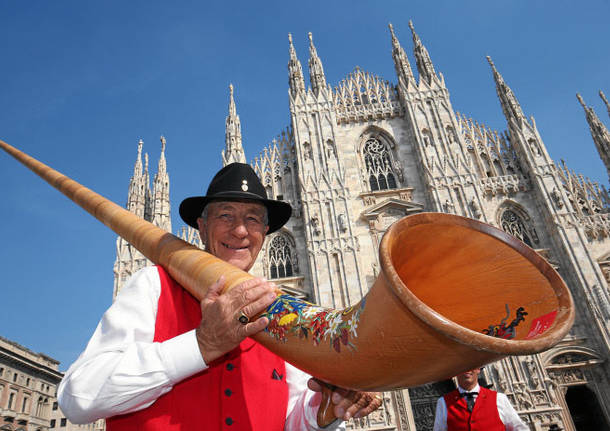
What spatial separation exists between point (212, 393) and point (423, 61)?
2051cm

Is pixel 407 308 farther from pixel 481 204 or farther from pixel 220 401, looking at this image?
pixel 481 204

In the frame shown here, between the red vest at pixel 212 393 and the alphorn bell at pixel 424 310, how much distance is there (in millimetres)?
269

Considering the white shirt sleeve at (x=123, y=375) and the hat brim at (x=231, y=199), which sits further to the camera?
the hat brim at (x=231, y=199)

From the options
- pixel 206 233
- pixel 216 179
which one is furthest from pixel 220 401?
pixel 216 179

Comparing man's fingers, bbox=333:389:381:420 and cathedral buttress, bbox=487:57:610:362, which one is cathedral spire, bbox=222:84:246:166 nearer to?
cathedral buttress, bbox=487:57:610:362

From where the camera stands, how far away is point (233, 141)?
17.7 m

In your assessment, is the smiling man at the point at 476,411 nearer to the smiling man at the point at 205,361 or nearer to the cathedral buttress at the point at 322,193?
the smiling man at the point at 205,361

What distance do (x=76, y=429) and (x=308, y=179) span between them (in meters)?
39.0

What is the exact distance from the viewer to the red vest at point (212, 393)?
1569 mm

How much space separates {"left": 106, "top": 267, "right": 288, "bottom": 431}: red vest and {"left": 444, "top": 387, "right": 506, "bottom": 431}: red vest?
3.75 metres

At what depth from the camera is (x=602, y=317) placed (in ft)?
43.3

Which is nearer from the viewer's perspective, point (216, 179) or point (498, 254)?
point (498, 254)

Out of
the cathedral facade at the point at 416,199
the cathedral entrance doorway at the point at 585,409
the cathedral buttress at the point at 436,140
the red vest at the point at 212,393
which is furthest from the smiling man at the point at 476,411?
the cathedral entrance doorway at the point at 585,409

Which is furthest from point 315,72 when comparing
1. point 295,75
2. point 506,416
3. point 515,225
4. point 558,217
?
point 506,416
